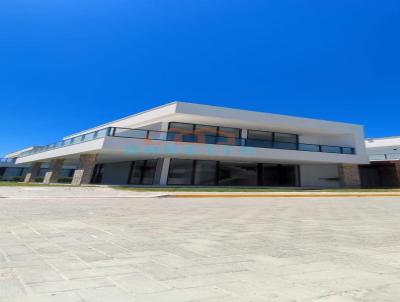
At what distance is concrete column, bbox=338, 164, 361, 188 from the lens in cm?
2312

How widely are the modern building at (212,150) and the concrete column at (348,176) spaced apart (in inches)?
3.7

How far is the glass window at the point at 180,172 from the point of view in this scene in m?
19.4

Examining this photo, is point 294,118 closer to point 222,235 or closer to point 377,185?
point 377,185

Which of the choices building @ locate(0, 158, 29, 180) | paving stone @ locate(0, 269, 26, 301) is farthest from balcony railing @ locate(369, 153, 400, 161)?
building @ locate(0, 158, 29, 180)

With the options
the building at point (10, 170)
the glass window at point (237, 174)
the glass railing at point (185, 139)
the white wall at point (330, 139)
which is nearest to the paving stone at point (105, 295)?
the glass railing at point (185, 139)

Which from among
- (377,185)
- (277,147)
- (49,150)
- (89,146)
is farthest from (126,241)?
(377,185)

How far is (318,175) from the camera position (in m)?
24.9

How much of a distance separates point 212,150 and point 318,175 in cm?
1334

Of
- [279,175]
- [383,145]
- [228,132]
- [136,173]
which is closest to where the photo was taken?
[228,132]

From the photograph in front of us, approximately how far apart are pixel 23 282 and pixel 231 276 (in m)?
1.72

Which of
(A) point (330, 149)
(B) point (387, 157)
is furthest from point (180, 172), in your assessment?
(B) point (387, 157)

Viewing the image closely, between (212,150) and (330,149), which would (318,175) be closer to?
(330,149)

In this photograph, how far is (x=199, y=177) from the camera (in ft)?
67.3

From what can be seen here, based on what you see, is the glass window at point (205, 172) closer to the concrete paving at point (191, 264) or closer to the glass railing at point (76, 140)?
the glass railing at point (76, 140)
